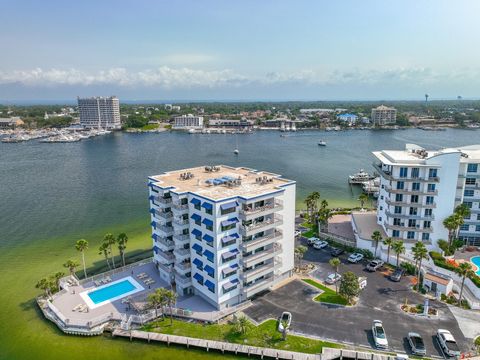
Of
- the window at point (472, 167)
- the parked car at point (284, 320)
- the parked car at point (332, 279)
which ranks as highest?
the window at point (472, 167)

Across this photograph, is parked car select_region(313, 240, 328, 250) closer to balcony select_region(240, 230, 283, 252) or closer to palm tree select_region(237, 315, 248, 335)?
balcony select_region(240, 230, 283, 252)

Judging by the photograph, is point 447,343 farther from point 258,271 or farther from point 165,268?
point 165,268

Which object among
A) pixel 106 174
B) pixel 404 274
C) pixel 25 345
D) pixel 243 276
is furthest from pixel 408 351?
pixel 106 174

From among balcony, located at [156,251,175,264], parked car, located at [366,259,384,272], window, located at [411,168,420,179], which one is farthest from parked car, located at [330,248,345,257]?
balcony, located at [156,251,175,264]

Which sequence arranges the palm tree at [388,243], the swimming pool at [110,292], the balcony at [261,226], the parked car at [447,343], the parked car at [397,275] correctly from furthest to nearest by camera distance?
the palm tree at [388,243], the parked car at [397,275], the swimming pool at [110,292], the balcony at [261,226], the parked car at [447,343]

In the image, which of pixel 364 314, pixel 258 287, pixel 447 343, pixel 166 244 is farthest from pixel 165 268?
pixel 447 343

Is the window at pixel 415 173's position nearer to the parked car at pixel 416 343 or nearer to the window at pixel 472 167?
the window at pixel 472 167

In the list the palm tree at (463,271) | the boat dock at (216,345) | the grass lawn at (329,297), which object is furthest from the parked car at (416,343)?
the palm tree at (463,271)
